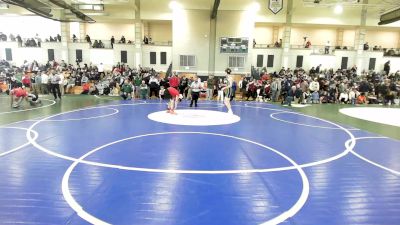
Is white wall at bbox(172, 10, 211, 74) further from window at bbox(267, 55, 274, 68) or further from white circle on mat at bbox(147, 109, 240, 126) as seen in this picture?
white circle on mat at bbox(147, 109, 240, 126)

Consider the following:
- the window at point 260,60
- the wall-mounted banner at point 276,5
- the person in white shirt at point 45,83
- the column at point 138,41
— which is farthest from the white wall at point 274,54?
the person in white shirt at point 45,83

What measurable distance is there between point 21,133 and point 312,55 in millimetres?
25426

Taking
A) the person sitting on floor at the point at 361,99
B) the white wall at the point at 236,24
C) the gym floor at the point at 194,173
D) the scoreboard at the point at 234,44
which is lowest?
the gym floor at the point at 194,173

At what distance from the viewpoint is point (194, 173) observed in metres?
5.09

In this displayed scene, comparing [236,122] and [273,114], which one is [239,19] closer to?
[273,114]

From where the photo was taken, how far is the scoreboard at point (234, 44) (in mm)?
22359

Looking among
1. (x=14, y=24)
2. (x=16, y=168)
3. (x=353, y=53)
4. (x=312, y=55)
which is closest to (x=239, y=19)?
(x=312, y=55)

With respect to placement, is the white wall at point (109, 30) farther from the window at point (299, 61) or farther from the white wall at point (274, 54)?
the window at point (299, 61)

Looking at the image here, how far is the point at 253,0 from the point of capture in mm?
23312

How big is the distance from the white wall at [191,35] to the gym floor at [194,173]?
46.7ft

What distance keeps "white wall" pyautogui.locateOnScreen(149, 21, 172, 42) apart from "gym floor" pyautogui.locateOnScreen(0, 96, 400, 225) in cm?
2231

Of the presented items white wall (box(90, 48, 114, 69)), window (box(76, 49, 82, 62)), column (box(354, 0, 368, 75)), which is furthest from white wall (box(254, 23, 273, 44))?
window (box(76, 49, 82, 62))

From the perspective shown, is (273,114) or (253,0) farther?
(253,0)

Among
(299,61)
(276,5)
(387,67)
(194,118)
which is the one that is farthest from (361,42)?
(194,118)
